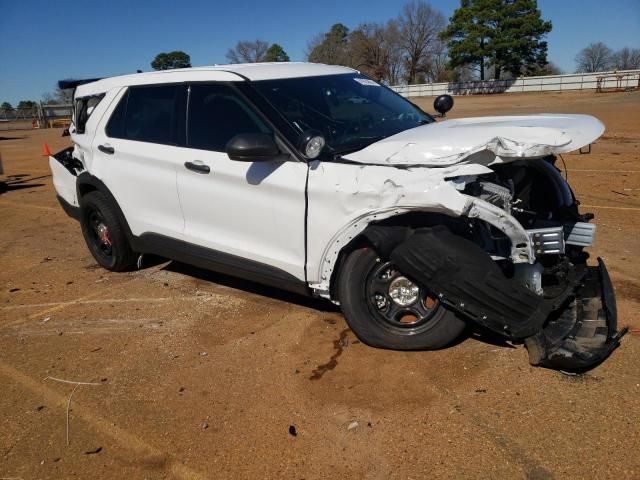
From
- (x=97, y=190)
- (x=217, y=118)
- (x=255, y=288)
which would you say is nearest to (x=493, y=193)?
(x=217, y=118)

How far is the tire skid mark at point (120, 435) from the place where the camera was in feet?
8.80

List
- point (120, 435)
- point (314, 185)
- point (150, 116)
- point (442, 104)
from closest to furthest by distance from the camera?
1. point (120, 435)
2. point (314, 185)
3. point (150, 116)
4. point (442, 104)

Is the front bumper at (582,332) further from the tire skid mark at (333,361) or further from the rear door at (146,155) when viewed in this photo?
the rear door at (146,155)

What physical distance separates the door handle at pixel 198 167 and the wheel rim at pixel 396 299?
1.50 m

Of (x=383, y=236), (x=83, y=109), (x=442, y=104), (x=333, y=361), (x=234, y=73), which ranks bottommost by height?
(x=333, y=361)

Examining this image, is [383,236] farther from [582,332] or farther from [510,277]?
[582,332]

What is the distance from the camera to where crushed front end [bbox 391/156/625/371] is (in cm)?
307

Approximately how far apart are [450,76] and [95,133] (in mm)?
72056

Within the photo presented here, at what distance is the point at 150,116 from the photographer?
15.4 ft

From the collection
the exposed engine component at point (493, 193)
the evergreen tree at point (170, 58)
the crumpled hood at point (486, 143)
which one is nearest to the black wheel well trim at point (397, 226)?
the exposed engine component at point (493, 193)

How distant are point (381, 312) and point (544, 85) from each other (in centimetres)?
5220

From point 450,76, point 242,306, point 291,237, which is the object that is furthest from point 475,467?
point 450,76

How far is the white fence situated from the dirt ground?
36.5 meters

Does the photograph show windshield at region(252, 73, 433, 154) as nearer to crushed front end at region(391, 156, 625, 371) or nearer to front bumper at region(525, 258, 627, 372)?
crushed front end at region(391, 156, 625, 371)
